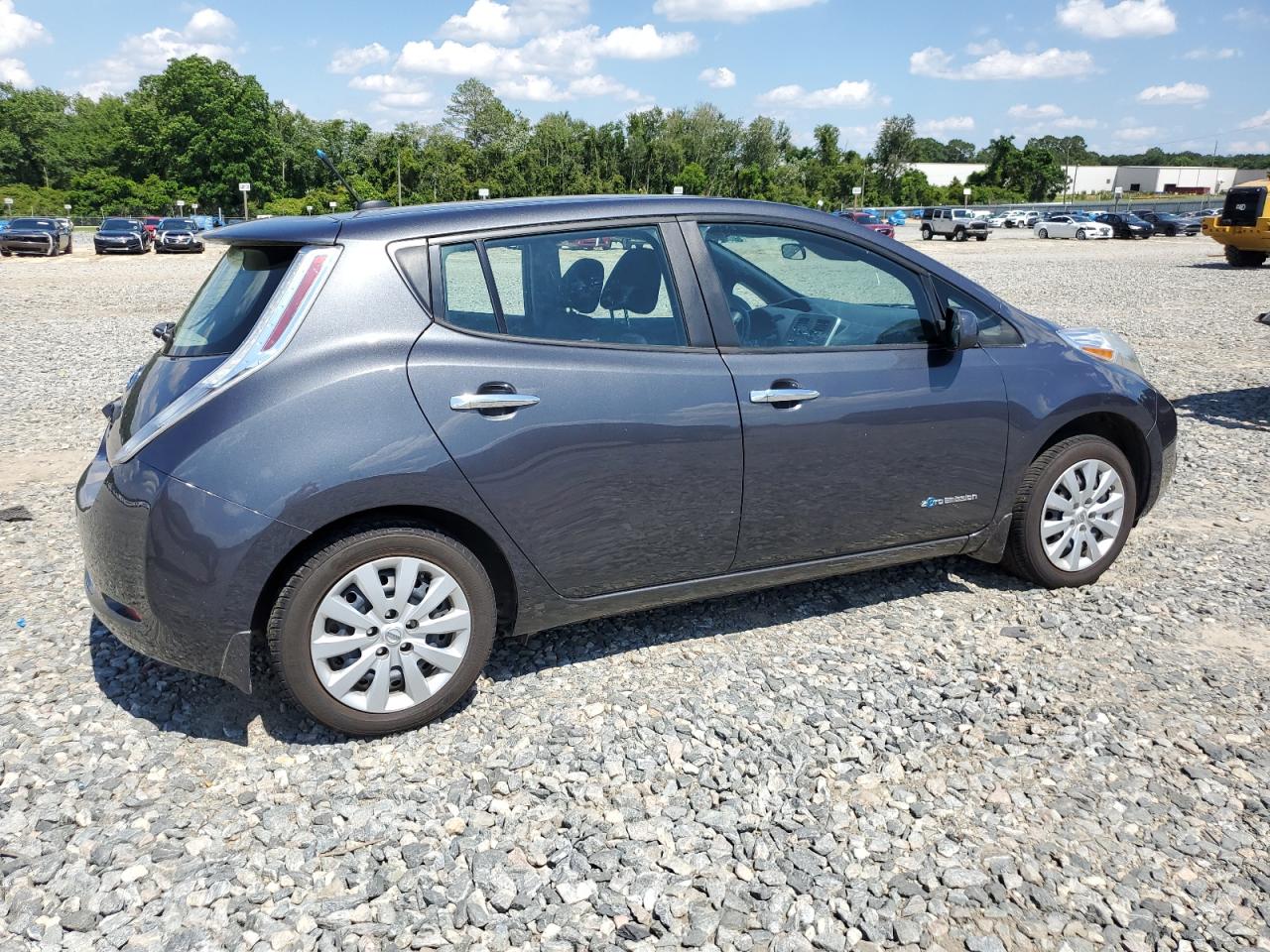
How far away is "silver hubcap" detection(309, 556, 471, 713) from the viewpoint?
3.27m

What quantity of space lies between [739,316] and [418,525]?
1457mm

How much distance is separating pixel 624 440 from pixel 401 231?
1.04 m

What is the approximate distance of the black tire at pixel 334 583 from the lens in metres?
3.19

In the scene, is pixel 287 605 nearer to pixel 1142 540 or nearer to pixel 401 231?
pixel 401 231

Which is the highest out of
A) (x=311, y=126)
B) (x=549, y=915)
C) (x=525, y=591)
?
(x=311, y=126)

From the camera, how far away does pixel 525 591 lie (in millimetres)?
3578

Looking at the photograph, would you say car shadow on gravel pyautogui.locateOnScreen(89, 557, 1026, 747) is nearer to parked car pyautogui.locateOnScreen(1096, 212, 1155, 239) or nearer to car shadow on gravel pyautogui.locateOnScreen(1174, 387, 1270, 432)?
car shadow on gravel pyautogui.locateOnScreen(1174, 387, 1270, 432)

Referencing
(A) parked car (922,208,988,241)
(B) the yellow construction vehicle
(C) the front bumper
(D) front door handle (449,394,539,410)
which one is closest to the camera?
(C) the front bumper

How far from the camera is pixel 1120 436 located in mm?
4766

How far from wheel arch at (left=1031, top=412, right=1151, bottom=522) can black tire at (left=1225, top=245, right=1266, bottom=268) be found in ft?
94.1

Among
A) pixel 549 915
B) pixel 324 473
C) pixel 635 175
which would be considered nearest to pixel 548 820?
pixel 549 915

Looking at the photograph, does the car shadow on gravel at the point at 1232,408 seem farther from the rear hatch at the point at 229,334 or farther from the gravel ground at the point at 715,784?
the rear hatch at the point at 229,334

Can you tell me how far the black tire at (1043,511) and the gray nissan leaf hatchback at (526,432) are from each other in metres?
0.02

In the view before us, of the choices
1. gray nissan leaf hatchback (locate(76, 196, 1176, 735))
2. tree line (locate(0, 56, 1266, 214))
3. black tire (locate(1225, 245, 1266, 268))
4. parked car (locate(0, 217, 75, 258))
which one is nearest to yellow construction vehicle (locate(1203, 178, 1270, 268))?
black tire (locate(1225, 245, 1266, 268))
